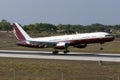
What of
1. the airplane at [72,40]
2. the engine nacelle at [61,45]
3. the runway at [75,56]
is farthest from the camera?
the engine nacelle at [61,45]

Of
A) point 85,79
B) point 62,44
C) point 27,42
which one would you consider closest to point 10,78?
point 85,79

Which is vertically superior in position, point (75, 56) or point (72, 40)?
point (72, 40)

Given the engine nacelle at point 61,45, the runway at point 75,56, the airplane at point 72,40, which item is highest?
the airplane at point 72,40

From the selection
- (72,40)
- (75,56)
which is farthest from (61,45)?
(75,56)

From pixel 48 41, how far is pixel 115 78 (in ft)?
126

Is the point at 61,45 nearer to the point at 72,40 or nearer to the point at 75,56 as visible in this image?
the point at 72,40

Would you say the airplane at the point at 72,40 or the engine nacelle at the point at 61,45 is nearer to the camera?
the airplane at the point at 72,40

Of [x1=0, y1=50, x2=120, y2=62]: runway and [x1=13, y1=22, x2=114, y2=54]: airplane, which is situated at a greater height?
[x1=13, y1=22, x2=114, y2=54]: airplane

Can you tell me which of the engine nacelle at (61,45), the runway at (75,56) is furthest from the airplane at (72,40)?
the runway at (75,56)

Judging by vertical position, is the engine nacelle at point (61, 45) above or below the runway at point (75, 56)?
above

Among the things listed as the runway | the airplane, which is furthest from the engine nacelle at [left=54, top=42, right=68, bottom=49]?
the runway

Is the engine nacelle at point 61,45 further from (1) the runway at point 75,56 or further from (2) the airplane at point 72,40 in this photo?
(1) the runway at point 75,56

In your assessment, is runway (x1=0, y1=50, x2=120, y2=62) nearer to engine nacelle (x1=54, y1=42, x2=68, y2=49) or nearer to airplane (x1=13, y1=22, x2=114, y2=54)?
engine nacelle (x1=54, y1=42, x2=68, y2=49)

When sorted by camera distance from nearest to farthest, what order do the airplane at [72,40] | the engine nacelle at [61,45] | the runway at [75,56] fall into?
the runway at [75,56] → the airplane at [72,40] → the engine nacelle at [61,45]
